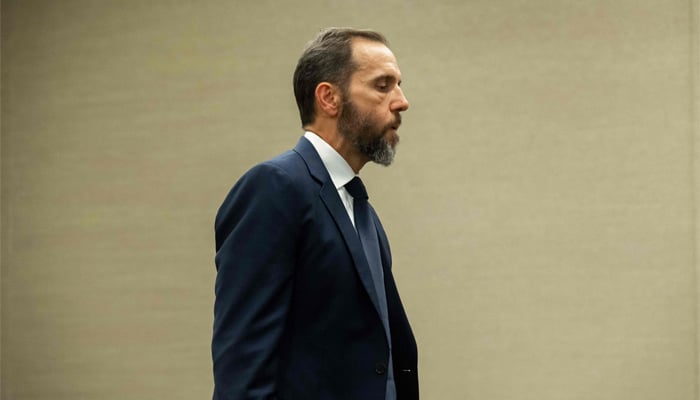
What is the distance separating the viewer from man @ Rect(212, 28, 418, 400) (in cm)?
152

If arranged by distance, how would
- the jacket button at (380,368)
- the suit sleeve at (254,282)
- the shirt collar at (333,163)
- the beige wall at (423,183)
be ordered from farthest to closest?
the beige wall at (423,183) < the shirt collar at (333,163) < the jacket button at (380,368) < the suit sleeve at (254,282)

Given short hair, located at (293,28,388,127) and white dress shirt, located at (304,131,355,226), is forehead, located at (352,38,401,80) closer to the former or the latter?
short hair, located at (293,28,388,127)

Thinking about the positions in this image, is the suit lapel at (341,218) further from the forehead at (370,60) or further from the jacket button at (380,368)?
the forehead at (370,60)

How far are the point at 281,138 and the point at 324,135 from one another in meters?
1.61

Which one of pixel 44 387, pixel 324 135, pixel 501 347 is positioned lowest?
pixel 44 387

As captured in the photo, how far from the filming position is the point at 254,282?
1524mm

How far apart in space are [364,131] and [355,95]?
0.25 ft

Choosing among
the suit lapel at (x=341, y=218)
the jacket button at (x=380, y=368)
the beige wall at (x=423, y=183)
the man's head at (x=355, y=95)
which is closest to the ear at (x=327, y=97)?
the man's head at (x=355, y=95)

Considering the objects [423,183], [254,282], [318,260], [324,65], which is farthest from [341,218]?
[423,183]

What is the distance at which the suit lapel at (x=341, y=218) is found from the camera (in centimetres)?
162

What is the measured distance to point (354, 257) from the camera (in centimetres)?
162

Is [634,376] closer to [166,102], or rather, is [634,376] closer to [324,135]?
[324,135]

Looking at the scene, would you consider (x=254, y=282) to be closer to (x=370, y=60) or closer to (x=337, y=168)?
(x=337, y=168)

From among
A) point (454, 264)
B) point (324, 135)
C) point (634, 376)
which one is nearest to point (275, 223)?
point (324, 135)
